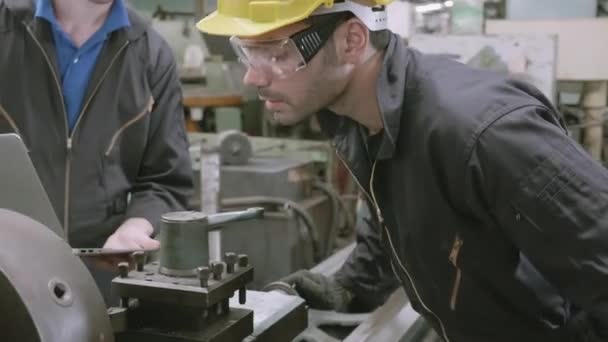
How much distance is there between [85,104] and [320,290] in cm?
61

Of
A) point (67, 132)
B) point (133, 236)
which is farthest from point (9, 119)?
point (133, 236)

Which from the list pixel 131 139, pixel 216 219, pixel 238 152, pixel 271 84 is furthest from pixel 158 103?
pixel 238 152

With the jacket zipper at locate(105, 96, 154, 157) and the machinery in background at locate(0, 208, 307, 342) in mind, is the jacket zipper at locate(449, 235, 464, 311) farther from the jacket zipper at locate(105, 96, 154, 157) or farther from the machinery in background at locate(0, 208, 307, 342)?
the jacket zipper at locate(105, 96, 154, 157)

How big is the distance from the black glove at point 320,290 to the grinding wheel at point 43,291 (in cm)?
78

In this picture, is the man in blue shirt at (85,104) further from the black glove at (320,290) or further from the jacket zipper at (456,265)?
the jacket zipper at (456,265)

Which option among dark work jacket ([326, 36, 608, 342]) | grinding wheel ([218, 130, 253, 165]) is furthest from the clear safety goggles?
grinding wheel ([218, 130, 253, 165])

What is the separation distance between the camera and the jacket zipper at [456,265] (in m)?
0.98

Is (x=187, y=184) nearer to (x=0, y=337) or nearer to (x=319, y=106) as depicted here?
(x=319, y=106)

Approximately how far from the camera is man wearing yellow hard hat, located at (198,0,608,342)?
845 mm

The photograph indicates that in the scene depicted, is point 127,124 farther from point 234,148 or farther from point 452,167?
point 234,148

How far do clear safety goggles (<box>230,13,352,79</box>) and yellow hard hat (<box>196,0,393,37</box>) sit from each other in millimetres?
22

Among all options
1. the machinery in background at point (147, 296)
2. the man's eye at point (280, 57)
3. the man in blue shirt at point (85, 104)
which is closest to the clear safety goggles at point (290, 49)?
the man's eye at point (280, 57)

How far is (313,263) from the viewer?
8.60 ft

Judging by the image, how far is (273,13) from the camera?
39.4 inches
